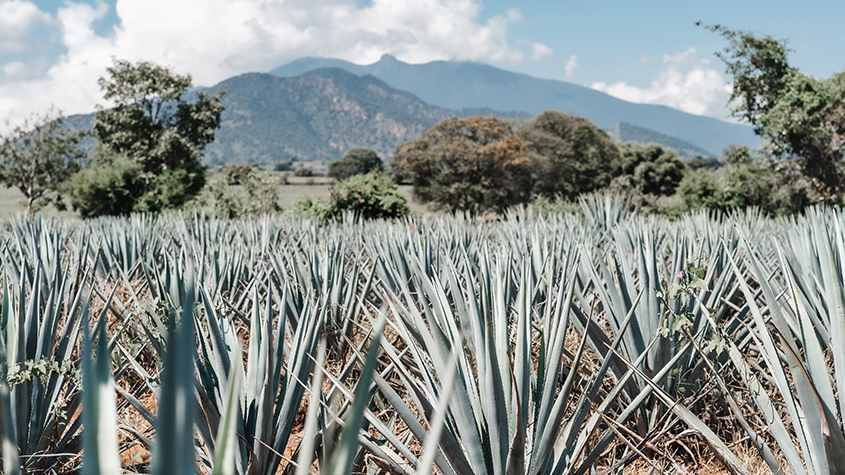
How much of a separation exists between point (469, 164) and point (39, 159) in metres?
21.3

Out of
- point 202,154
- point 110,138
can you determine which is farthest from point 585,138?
point 110,138

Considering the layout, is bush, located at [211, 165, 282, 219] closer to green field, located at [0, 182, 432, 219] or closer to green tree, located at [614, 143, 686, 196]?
green field, located at [0, 182, 432, 219]

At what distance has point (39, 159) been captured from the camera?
82.0 feet

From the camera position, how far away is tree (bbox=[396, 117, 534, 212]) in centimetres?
2280

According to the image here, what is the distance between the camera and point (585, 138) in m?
34.1

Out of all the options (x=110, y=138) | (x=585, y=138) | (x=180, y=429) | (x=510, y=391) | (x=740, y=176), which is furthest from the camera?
(x=585, y=138)

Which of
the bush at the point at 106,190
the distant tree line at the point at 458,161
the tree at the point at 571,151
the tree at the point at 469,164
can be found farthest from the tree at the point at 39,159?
the tree at the point at 571,151

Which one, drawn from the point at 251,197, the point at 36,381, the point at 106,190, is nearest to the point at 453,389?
the point at 36,381

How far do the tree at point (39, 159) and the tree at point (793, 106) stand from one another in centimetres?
2872

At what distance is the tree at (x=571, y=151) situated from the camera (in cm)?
3059

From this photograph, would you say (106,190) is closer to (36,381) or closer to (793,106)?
(36,381)

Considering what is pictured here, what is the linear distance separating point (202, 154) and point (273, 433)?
77.2 ft

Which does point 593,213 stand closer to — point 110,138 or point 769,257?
point 769,257

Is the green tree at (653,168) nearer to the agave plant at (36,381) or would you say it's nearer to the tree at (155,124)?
the tree at (155,124)
